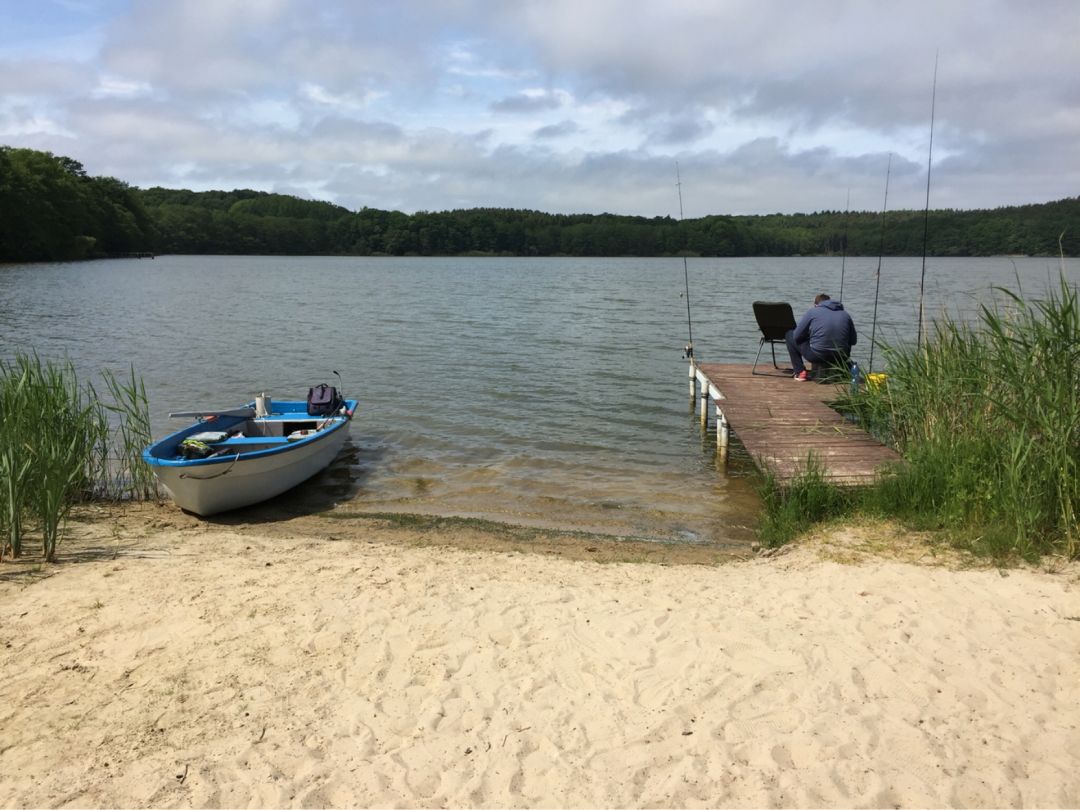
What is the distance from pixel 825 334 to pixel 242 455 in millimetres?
7624

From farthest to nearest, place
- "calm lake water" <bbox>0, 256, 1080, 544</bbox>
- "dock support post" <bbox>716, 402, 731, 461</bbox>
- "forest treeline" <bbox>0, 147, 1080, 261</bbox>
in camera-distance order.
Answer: "forest treeline" <bbox>0, 147, 1080, 261</bbox>, "dock support post" <bbox>716, 402, 731, 461</bbox>, "calm lake water" <bbox>0, 256, 1080, 544</bbox>

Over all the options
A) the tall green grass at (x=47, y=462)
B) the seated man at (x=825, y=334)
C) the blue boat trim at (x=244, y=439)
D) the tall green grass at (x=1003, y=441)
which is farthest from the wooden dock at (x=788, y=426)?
the tall green grass at (x=47, y=462)

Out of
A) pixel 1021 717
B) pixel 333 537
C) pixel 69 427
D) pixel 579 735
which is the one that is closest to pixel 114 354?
pixel 69 427

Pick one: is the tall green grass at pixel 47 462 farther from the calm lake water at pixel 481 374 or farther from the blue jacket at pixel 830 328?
the blue jacket at pixel 830 328

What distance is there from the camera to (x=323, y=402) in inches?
387

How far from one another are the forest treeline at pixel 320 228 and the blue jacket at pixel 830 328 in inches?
1585

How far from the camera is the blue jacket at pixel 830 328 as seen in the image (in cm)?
1024

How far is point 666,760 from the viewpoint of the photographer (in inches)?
125

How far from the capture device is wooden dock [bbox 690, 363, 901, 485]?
723 cm

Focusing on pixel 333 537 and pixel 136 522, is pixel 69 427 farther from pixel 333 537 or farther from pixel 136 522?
pixel 333 537

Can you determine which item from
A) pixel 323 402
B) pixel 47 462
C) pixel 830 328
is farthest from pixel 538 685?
pixel 830 328

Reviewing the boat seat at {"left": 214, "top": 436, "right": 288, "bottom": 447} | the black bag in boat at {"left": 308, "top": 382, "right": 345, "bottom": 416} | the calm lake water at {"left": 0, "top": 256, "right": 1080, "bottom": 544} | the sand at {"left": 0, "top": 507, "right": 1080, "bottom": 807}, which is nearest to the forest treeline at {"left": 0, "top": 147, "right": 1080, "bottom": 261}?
the calm lake water at {"left": 0, "top": 256, "right": 1080, "bottom": 544}

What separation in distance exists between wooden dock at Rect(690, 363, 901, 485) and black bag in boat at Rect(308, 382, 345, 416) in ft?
16.5

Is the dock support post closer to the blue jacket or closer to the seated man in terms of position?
the seated man
